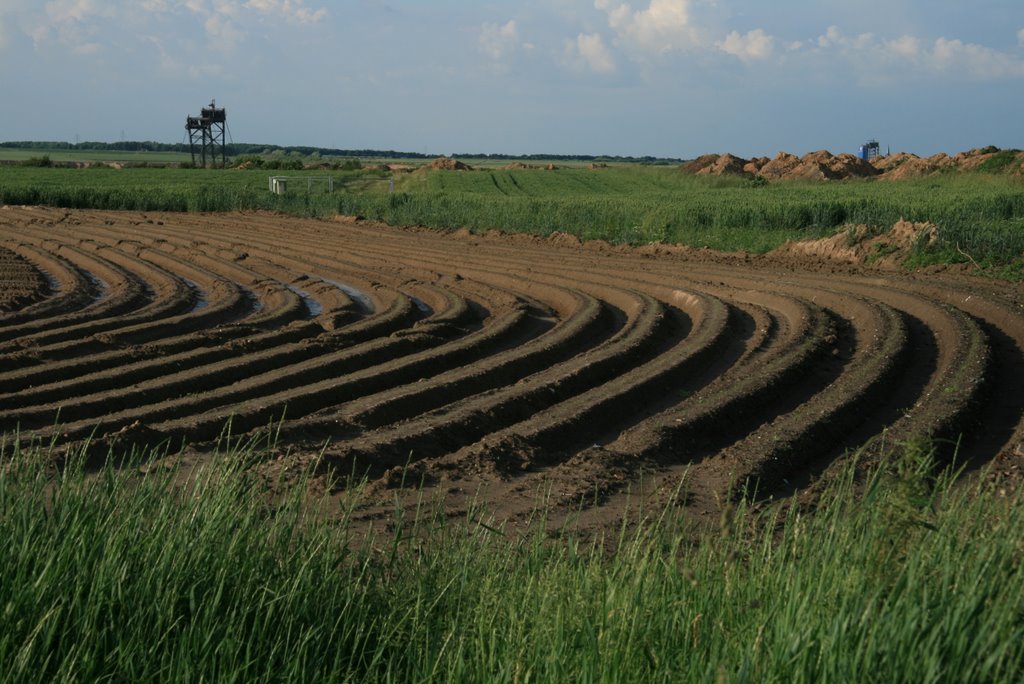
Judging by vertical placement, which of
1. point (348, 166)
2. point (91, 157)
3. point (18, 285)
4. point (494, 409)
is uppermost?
point (348, 166)

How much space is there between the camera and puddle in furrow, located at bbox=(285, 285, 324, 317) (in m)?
15.9

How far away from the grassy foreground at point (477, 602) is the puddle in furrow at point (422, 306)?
11.2 meters

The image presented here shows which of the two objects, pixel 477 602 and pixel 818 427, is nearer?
Result: pixel 477 602

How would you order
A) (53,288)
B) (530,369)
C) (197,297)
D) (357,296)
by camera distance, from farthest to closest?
(53,288) < (357,296) < (197,297) < (530,369)

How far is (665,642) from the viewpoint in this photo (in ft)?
11.4

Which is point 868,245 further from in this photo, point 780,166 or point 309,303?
Answer: point 780,166

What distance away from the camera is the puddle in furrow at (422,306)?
51.3ft

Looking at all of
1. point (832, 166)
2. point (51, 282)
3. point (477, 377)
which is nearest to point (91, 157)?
point (832, 166)

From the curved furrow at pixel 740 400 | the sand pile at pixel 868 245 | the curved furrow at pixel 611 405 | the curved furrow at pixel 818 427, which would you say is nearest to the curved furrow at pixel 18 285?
the curved furrow at pixel 611 405

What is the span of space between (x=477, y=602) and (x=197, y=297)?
13.6 m

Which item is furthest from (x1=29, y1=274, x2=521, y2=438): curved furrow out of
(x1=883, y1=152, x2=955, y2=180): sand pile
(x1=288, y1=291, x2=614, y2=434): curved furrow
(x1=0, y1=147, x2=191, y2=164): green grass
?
(x1=0, y1=147, x2=191, y2=164): green grass

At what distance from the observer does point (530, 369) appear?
11.1 metres

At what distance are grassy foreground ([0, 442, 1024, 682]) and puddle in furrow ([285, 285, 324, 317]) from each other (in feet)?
37.1

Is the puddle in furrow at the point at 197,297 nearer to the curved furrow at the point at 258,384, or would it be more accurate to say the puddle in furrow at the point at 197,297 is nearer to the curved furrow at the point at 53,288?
the curved furrow at the point at 53,288
